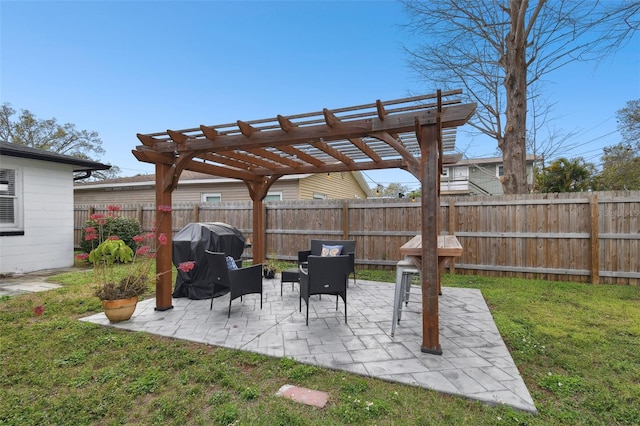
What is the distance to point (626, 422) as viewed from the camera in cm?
206

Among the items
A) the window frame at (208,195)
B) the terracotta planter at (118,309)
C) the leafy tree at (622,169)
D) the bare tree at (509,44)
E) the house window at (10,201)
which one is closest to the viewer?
the terracotta planter at (118,309)

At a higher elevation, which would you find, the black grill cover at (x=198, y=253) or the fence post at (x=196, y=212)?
the fence post at (x=196, y=212)

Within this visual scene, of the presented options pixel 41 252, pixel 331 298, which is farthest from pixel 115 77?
pixel 331 298

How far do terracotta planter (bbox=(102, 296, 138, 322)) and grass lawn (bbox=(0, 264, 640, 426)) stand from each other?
21 cm

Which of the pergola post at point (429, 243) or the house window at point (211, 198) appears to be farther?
the house window at point (211, 198)

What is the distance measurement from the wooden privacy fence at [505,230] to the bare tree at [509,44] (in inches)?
56.7

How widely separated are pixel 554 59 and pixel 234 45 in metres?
10.3

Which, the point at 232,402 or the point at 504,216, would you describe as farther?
the point at 504,216

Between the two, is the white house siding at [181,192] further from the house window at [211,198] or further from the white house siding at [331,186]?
the white house siding at [331,186]

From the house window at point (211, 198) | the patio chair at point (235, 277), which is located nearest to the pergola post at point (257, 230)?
the patio chair at point (235, 277)

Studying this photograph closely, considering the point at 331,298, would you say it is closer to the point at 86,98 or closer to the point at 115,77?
the point at 115,77

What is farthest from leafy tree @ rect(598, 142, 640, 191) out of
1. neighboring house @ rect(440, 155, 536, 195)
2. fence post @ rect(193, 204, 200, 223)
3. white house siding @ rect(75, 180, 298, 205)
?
fence post @ rect(193, 204, 200, 223)

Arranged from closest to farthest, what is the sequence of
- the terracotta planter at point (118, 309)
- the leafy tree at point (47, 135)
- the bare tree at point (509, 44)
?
the terracotta planter at point (118, 309) → the bare tree at point (509, 44) → the leafy tree at point (47, 135)

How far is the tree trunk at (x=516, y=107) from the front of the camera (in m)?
7.46
